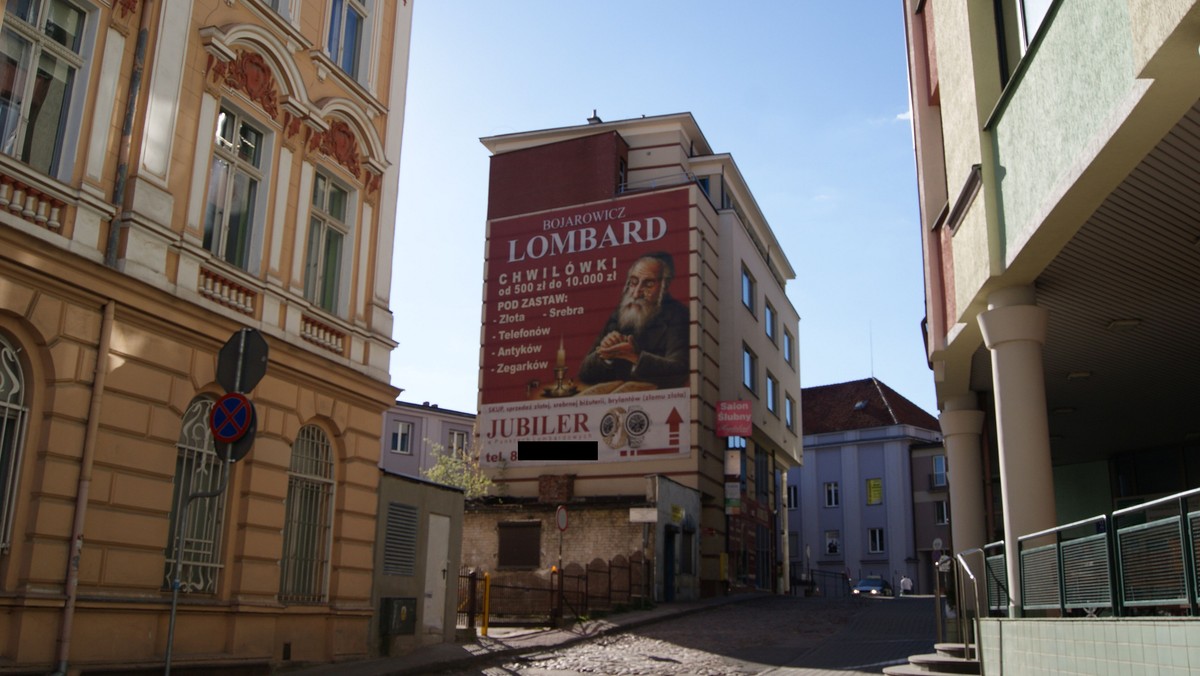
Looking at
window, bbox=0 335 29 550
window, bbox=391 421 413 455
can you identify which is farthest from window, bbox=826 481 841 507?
window, bbox=0 335 29 550

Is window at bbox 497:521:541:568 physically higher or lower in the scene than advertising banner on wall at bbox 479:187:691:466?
lower

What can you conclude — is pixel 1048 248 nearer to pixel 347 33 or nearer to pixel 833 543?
pixel 347 33

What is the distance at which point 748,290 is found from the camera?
4506cm

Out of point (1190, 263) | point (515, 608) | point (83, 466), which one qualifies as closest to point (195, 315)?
point (83, 466)

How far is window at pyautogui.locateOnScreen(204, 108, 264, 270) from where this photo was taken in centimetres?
1329

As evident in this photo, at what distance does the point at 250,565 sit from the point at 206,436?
68.6 inches

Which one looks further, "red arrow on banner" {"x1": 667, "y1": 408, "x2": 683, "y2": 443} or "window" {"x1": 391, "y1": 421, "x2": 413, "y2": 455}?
"window" {"x1": 391, "y1": 421, "x2": 413, "y2": 455}

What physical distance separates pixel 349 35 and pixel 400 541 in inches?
323

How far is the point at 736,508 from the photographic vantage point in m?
38.5

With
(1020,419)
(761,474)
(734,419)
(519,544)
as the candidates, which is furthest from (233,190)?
(761,474)

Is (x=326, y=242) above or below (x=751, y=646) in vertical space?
above

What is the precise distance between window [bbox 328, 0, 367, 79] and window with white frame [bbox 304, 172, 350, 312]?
194 cm

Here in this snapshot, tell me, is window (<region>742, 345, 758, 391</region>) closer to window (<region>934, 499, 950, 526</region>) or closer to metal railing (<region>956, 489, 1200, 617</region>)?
window (<region>934, 499, 950, 526</region>)

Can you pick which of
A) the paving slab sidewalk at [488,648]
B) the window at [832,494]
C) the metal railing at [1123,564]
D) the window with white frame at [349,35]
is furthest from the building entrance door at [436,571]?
the window at [832,494]
